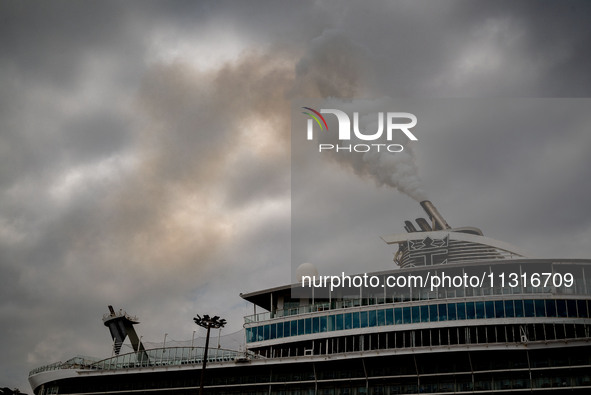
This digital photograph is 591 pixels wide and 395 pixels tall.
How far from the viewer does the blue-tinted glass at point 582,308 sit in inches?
2844

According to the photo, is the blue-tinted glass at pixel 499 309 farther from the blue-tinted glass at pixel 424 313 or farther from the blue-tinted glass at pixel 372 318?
the blue-tinted glass at pixel 372 318

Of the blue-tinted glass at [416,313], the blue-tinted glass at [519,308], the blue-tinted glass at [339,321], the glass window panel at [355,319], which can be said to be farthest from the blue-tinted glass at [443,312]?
the blue-tinted glass at [339,321]

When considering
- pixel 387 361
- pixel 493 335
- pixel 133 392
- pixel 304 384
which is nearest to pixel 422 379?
pixel 387 361

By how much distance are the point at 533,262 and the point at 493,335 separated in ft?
33.0

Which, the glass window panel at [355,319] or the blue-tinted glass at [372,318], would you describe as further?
the glass window panel at [355,319]

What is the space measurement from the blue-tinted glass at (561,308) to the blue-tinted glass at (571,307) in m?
0.42

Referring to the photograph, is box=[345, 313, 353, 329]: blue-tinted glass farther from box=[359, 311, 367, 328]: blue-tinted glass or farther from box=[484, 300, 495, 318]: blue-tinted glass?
box=[484, 300, 495, 318]: blue-tinted glass

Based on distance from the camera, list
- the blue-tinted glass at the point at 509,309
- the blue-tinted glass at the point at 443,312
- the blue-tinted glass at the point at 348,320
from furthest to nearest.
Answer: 1. the blue-tinted glass at the point at 348,320
2. the blue-tinted glass at the point at 443,312
3. the blue-tinted glass at the point at 509,309

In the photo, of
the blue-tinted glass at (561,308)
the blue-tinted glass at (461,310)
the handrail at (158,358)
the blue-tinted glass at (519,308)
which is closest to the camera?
the blue-tinted glass at (561,308)

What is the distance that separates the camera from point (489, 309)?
74688mm

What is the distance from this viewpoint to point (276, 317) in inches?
3420

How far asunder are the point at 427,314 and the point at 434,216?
24.5 m

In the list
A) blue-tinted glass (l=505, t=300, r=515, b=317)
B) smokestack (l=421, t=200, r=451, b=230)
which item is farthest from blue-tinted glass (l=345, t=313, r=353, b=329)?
smokestack (l=421, t=200, r=451, b=230)

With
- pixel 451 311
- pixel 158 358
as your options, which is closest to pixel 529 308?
pixel 451 311
